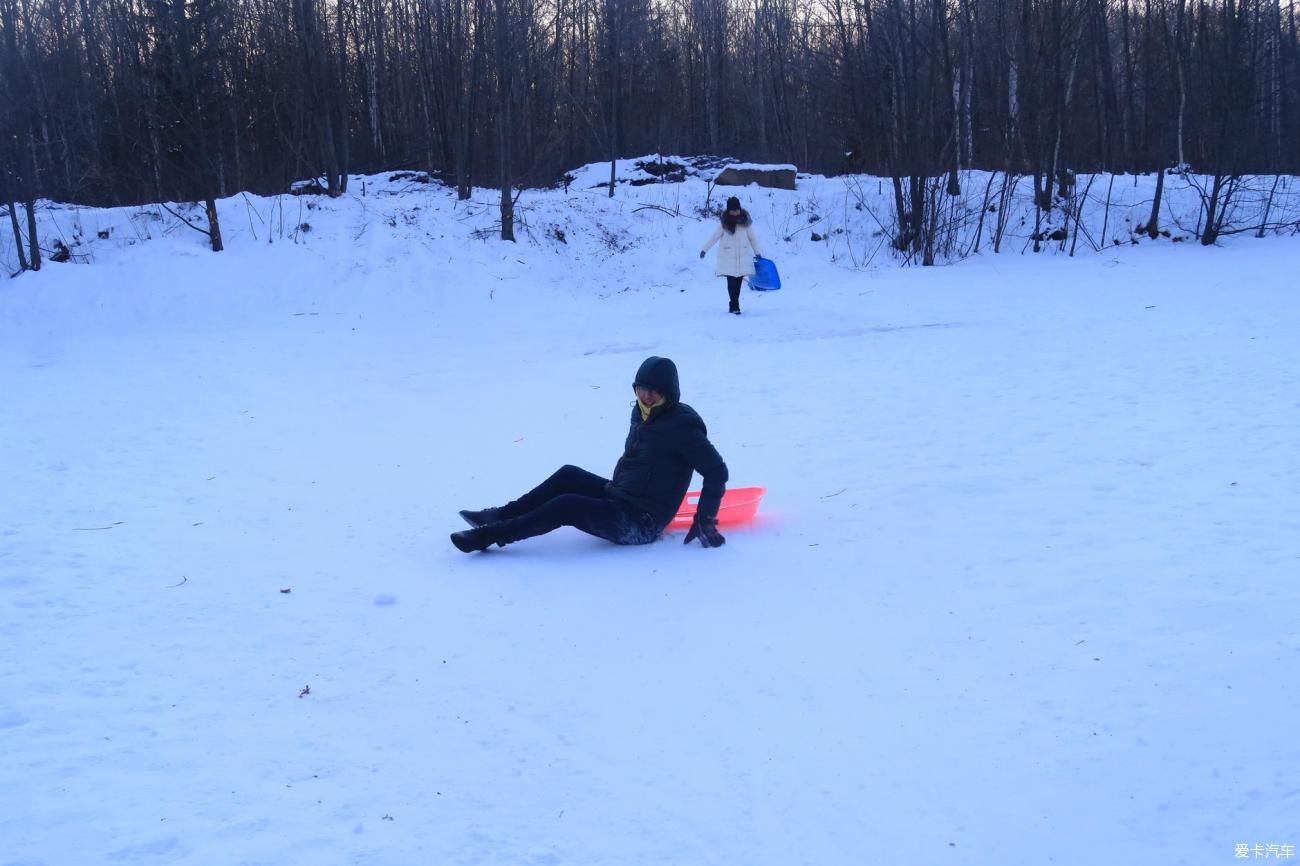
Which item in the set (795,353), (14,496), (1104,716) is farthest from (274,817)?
(795,353)

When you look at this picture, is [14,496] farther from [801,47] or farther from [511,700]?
[801,47]

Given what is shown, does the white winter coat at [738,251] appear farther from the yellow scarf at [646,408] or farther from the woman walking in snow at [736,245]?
the yellow scarf at [646,408]

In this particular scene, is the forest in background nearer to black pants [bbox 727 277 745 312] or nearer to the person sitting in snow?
black pants [bbox 727 277 745 312]

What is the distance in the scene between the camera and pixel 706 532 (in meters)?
5.81

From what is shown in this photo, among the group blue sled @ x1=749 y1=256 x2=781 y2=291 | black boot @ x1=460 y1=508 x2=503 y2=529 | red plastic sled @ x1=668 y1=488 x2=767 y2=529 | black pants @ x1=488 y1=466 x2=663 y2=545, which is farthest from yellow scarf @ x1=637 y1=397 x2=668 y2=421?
blue sled @ x1=749 y1=256 x2=781 y2=291

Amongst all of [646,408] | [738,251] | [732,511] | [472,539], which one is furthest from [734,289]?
[472,539]

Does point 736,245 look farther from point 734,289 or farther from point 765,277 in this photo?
point 765,277

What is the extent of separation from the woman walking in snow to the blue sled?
637 mm

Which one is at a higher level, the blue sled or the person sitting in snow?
the blue sled

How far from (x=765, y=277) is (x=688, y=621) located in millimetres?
11404

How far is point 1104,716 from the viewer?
3682 mm

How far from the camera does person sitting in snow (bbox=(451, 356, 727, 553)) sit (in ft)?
18.8

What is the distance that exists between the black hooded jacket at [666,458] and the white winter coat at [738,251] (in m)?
9.19

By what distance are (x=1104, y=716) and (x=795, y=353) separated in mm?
8620
